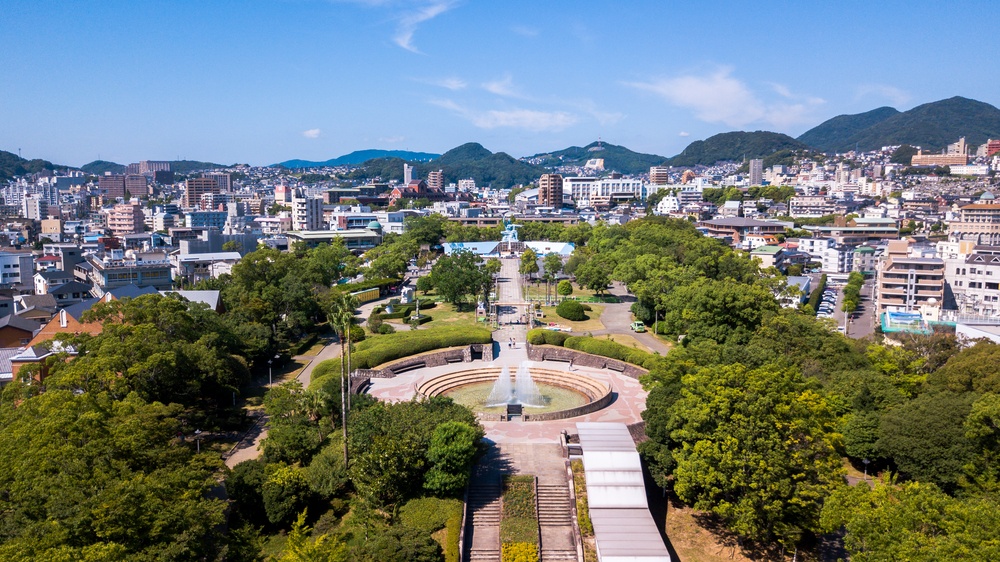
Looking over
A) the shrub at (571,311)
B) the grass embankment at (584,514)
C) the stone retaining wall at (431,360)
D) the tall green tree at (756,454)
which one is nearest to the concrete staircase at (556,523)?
the grass embankment at (584,514)

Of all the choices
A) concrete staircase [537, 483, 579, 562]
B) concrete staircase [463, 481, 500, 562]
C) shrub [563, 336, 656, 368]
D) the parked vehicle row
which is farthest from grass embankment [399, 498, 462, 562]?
the parked vehicle row

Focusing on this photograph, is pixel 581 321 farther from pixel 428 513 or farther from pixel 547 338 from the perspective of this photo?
pixel 428 513

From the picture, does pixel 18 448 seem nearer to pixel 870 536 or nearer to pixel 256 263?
pixel 870 536

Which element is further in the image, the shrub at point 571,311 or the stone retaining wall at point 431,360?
the shrub at point 571,311

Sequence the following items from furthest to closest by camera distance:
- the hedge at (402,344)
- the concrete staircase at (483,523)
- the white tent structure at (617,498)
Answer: the hedge at (402,344)
the concrete staircase at (483,523)
the white tent structure at (617,498)

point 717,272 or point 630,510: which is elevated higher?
point 717,272

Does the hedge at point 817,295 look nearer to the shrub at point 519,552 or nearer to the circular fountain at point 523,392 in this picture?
the circular fountain at point 523,392

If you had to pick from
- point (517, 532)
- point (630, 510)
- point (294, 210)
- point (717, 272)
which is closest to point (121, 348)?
point (517, 532)
